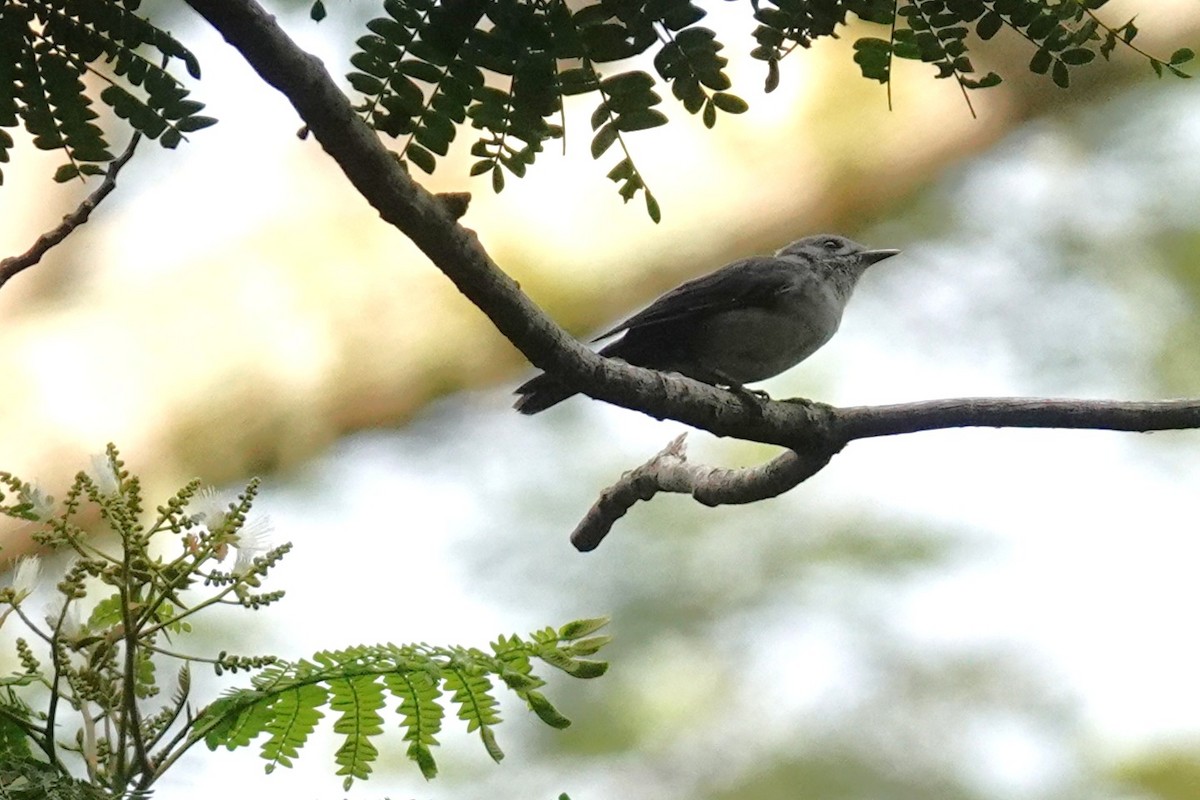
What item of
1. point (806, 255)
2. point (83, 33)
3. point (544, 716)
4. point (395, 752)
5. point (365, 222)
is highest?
point (365, 222)

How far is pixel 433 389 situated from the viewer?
531cm

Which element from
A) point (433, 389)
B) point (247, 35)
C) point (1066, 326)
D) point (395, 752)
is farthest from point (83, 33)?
point (1066, 326)

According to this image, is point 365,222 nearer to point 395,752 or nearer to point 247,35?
point 395,752

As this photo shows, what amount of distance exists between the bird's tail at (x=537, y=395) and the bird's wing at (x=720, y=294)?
0.28 m

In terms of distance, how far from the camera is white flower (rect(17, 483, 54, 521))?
53.1 inches

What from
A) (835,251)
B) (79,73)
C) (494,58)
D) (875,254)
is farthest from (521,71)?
(875,254)

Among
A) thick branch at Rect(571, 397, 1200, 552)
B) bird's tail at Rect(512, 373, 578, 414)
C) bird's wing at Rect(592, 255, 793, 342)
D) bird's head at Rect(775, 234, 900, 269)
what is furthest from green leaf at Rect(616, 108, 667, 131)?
bird's head at Rect(775, 234, 900, 269)

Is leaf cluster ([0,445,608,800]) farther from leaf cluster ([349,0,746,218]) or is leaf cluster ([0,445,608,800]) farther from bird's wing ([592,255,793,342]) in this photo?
bird's wing ([592,255,793,342])

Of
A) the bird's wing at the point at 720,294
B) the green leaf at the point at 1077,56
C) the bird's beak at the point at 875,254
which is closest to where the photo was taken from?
the green leaf at the point at 1077,56

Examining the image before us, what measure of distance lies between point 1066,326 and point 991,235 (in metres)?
0.59

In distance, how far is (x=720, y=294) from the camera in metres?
3.13

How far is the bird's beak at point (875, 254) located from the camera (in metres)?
3.76

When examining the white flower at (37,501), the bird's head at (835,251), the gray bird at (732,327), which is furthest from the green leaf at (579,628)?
the bird's head at (835,251)

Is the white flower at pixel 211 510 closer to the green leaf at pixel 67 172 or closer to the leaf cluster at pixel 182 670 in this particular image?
the leaf cluster at pixel 182 670
